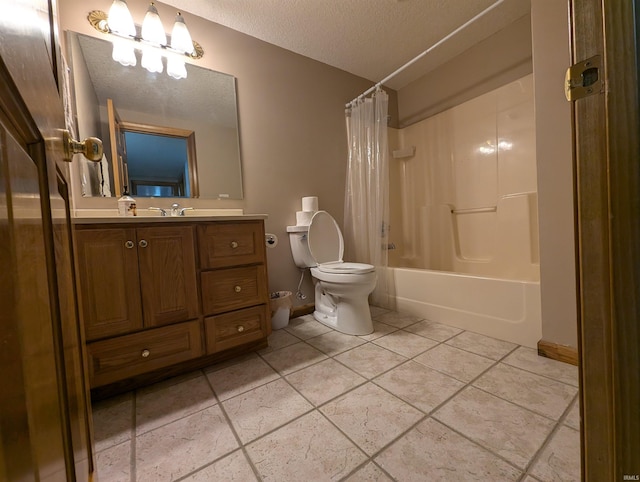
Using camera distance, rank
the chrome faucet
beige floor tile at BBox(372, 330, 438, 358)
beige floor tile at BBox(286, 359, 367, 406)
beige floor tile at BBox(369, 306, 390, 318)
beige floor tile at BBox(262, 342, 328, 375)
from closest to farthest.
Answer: beige floor tile at BBox(286, 359, 367, 406) < beige floor tile at BBox(262, 342, 328, 375) < beige floor tile at BBox(372, 330, 438, 358) < the chrome faucet < beige floor tile at BBox(369, 306, 390, 318)

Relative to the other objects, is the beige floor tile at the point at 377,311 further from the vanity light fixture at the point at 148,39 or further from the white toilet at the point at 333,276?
the vanity light fixture at the point at 148,39

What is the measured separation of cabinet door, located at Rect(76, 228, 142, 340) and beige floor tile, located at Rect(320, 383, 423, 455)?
908 millimetres

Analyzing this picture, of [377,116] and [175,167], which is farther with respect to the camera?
[377,116]

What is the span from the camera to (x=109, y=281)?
109cm

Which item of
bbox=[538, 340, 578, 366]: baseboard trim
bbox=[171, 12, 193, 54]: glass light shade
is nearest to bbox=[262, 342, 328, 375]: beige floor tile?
bbox=[538, 340, 578, 366]: baseboard trim

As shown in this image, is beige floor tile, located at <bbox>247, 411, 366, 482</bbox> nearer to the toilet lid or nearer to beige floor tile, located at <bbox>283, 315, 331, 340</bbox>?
beige floor tile, located at <bbox>283, 315, 331, 340</bbox>

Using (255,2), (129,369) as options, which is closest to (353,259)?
(129,369)

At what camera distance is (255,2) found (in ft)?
5.47

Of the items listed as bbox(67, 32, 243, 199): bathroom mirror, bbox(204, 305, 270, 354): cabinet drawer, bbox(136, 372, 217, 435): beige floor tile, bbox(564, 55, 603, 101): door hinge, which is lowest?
bbox(136, 372, 217, 435): beige floor tile

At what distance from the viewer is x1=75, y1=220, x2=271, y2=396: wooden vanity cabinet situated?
1076mm

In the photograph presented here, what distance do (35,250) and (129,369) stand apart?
1.14 metres

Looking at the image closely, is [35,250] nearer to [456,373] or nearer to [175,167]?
[456,373]

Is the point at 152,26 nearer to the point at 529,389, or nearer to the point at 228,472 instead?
the point at 228,472

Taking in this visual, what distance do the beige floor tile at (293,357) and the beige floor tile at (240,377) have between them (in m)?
0.04
